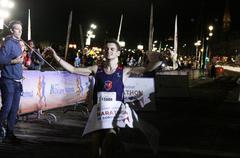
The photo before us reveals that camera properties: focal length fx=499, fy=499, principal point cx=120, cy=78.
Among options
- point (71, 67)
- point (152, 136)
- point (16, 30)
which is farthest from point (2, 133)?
point (152, 136)

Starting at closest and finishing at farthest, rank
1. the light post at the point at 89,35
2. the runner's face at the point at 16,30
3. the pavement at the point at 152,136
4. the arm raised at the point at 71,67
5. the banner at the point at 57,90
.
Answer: the arm raised at the point at 71,67 < the pavement at the point at 152,136 < the runner's face at the point at 16,30 < the banner at the point at 57,90 < the light post at the point at 89,35

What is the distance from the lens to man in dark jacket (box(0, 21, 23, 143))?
8320mm

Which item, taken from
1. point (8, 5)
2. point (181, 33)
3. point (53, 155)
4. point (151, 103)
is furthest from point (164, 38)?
point (53, 155)

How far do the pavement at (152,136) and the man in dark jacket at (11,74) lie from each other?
510 mm

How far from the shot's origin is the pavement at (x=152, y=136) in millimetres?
8047

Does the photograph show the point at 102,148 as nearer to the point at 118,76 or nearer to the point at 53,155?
the point at 118,76

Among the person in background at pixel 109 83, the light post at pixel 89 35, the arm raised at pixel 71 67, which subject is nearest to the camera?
the person in background at pixel 109 83

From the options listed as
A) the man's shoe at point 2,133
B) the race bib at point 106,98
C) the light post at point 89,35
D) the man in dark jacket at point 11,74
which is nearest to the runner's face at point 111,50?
the race bib at point 106,98

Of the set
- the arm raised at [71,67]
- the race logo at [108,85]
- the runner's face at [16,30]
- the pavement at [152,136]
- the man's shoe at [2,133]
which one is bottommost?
the pavement at [152,136]

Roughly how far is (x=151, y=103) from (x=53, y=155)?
7.61 meters

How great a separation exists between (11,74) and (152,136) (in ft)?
10.8

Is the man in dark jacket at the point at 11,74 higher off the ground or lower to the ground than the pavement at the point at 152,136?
higher

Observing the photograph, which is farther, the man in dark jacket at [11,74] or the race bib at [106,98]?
the man in dark jacket at [11,74]

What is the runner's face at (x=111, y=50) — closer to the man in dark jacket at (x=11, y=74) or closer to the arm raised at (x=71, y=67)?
the arm raised at (x=71, y=67)
